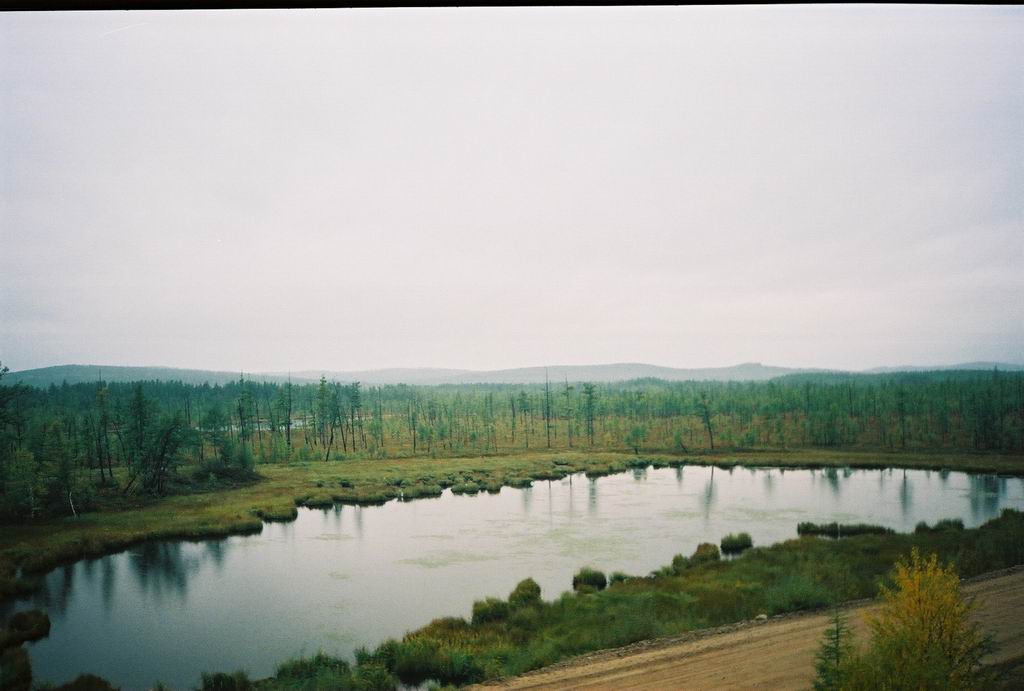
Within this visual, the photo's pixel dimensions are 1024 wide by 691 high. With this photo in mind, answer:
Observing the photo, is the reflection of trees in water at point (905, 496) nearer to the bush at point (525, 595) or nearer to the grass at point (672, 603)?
the grass at point (672, 603)

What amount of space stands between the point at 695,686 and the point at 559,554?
25.2 ft

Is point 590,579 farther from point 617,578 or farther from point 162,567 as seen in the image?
point 162,567

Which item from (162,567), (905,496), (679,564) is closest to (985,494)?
(905,496)

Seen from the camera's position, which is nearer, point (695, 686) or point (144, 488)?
point (695, 686)

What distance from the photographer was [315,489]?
63.1ft

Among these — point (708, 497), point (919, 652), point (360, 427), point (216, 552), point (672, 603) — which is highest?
point (919, 652)

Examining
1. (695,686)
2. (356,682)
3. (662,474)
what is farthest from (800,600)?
(662,474)

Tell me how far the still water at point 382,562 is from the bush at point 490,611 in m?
0.85

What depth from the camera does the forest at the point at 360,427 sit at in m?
9.81

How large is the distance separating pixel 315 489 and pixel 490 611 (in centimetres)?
1153

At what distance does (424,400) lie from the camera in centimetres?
5825

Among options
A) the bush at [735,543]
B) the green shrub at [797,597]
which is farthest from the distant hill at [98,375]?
the bush at [735,543]

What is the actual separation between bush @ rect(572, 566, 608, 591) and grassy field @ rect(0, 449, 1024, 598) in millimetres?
8605

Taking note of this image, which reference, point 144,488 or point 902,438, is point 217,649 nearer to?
point 144,488
